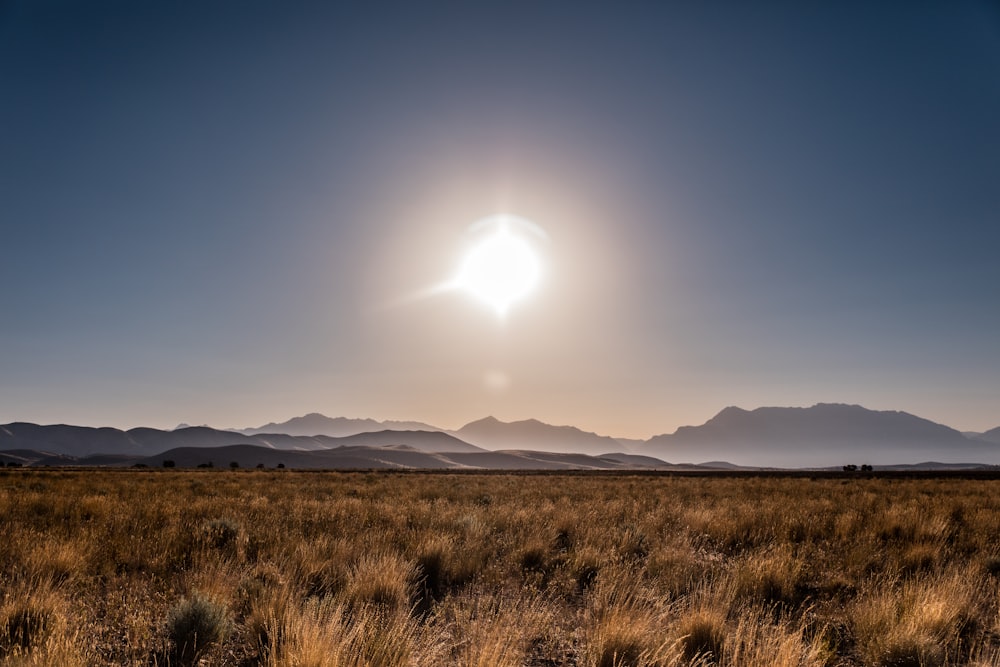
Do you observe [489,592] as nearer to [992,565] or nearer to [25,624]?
[25,624]

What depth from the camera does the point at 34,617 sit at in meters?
4.27

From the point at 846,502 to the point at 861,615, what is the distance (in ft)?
47.6

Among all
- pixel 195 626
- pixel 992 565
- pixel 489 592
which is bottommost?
pixel 489 592

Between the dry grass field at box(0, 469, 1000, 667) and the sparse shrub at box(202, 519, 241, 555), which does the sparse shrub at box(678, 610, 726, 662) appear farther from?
the sparse shrub at box(202, 519, 241, 555)

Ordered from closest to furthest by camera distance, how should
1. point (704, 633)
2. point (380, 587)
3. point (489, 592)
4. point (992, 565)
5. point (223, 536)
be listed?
point (704, 633)
point (380, 587)
point (489, 592)
point (992, 565)
point (223, 536)

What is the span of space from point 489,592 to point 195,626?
3.22 meters

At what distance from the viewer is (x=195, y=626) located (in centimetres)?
418

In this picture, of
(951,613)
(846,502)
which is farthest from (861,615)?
(846,502)

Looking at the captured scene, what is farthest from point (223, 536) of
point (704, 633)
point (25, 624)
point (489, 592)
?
point (704, 633)

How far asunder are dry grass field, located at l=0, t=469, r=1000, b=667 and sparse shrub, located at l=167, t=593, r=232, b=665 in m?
0.02

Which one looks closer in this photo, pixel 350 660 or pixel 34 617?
pixel 350 660

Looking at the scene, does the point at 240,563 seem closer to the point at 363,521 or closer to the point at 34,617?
the point at 34,617

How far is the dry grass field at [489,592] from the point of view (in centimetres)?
388

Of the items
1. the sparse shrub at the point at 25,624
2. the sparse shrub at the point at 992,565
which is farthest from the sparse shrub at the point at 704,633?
the sparse shrub at the point at 992,565
